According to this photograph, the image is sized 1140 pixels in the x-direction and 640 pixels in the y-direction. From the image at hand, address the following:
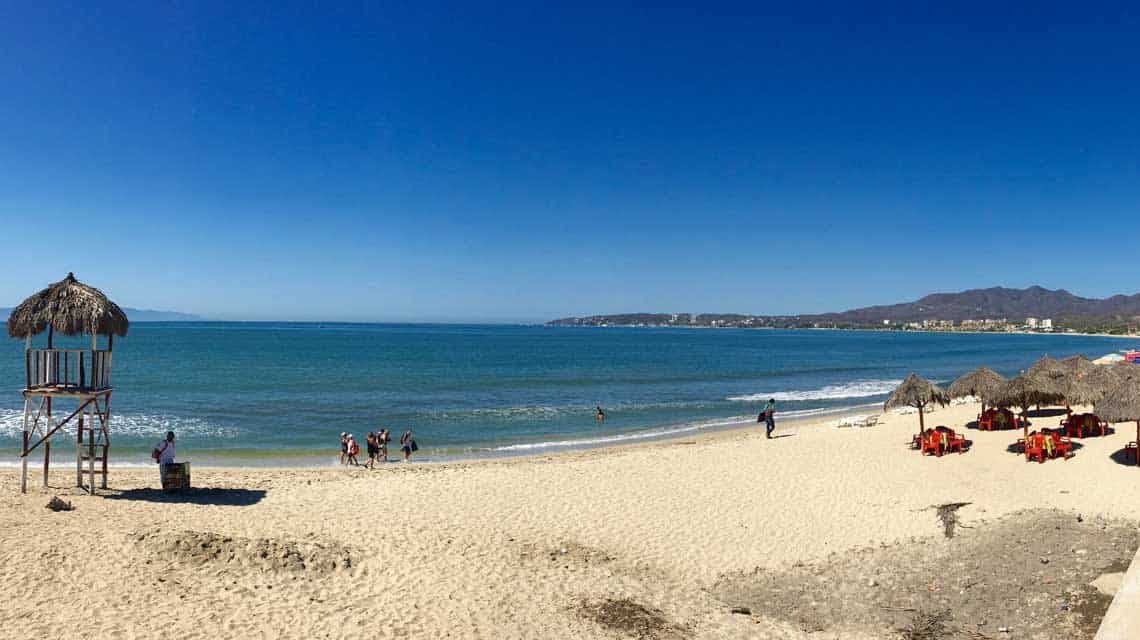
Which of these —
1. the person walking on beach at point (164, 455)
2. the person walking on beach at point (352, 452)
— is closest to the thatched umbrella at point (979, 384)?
the person walking on beach at point (352, 452)

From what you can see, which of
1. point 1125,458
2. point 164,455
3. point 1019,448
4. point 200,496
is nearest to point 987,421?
point 1019,448

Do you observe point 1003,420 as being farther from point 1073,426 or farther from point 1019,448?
point 1019,448

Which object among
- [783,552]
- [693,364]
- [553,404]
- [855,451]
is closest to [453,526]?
[783,552]

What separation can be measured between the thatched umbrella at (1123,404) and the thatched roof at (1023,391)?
90.2 inches

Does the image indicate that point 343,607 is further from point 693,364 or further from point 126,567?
point 693,364

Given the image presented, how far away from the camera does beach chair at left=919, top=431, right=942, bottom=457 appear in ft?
57.9

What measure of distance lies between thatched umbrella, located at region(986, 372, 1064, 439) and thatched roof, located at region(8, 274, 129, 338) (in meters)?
21.4

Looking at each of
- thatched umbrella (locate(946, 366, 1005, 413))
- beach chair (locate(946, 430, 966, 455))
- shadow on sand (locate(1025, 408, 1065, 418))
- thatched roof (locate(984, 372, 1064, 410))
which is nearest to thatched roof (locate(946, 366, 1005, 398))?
thatched umbrella (locate(946, 366, 1005, 413))

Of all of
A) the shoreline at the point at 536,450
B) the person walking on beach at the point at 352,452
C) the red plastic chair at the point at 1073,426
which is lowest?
the shoreline at the point at 536,450

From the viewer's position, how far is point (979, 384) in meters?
19.5

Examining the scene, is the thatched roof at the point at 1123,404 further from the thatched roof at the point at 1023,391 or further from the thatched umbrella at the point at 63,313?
the thatched umbrella at the point at 63,313

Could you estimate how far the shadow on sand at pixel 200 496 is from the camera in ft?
41.5

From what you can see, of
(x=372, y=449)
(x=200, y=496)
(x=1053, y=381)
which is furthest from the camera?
(x=1053, y=381)

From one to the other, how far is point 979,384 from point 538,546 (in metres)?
15.3
